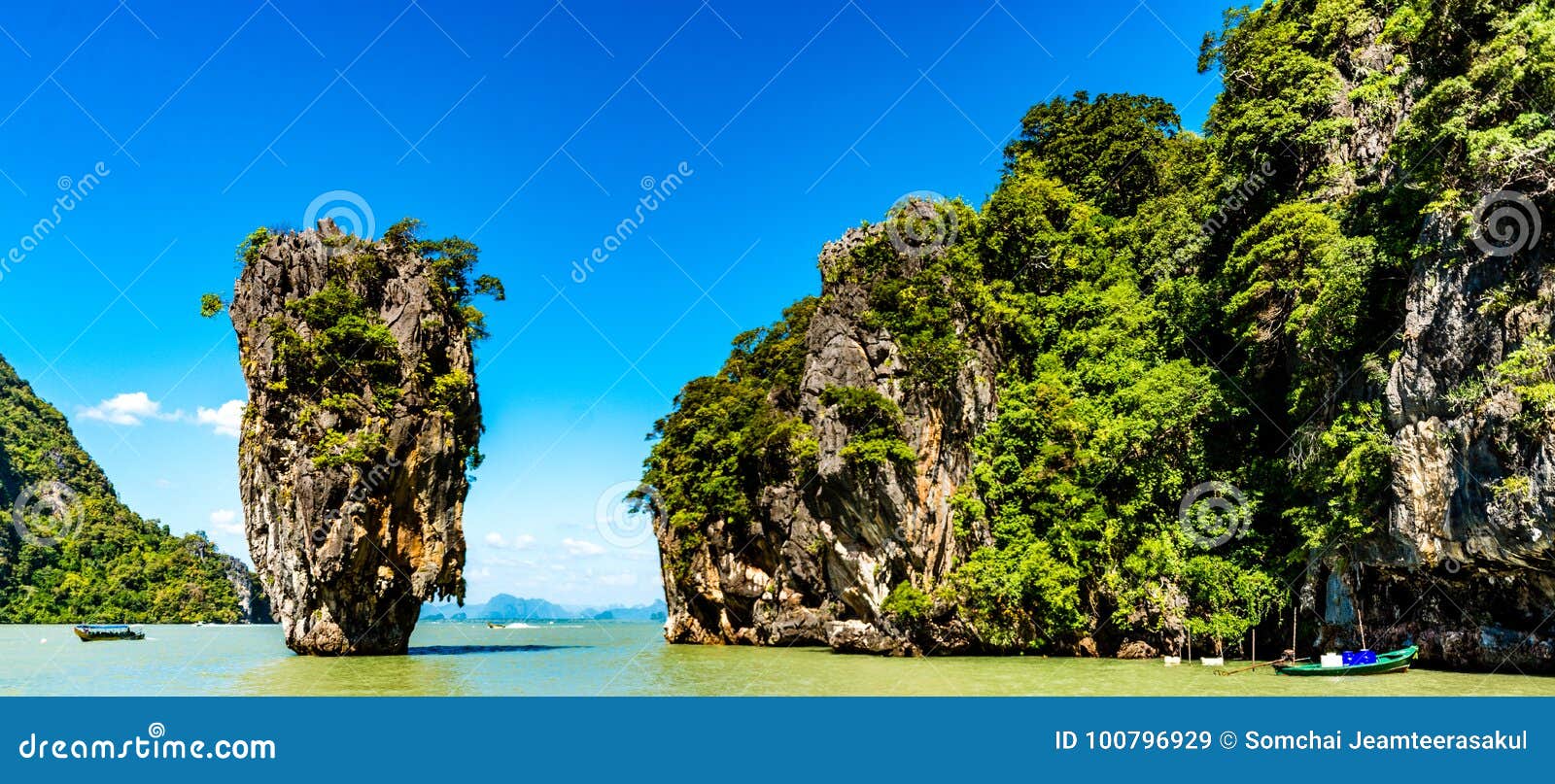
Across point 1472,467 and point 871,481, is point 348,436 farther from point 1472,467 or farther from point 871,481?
point 1472,467

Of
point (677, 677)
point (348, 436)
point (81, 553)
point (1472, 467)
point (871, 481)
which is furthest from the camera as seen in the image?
point (81, 553)

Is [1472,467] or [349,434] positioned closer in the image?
[1472,467]

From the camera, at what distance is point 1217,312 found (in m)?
25.5

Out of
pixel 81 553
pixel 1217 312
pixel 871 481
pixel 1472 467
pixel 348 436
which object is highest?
pixel 1217 312

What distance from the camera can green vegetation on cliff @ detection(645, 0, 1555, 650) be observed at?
1855 centimetres

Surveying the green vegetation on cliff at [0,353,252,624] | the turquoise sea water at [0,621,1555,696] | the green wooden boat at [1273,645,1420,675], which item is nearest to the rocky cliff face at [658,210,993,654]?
the turquoise sea water at [0,621,1555,696]

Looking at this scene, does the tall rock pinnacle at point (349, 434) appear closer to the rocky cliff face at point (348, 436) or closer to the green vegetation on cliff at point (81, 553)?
the rocky cliff face at point (348, 436)

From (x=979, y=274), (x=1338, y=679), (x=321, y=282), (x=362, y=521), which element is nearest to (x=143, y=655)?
(x=362, y=521)

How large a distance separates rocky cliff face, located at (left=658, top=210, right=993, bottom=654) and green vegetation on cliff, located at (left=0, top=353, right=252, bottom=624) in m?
66.0

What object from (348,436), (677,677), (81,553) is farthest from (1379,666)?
(81,553)

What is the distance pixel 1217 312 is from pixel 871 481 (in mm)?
10693

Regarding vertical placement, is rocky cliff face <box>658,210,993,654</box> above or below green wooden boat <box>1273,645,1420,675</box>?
above

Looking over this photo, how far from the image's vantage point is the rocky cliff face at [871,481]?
91.6 feet

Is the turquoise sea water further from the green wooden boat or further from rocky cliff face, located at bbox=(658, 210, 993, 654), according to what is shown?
rocky cliff face, located at bbox=(658, 210, 993, 654)
